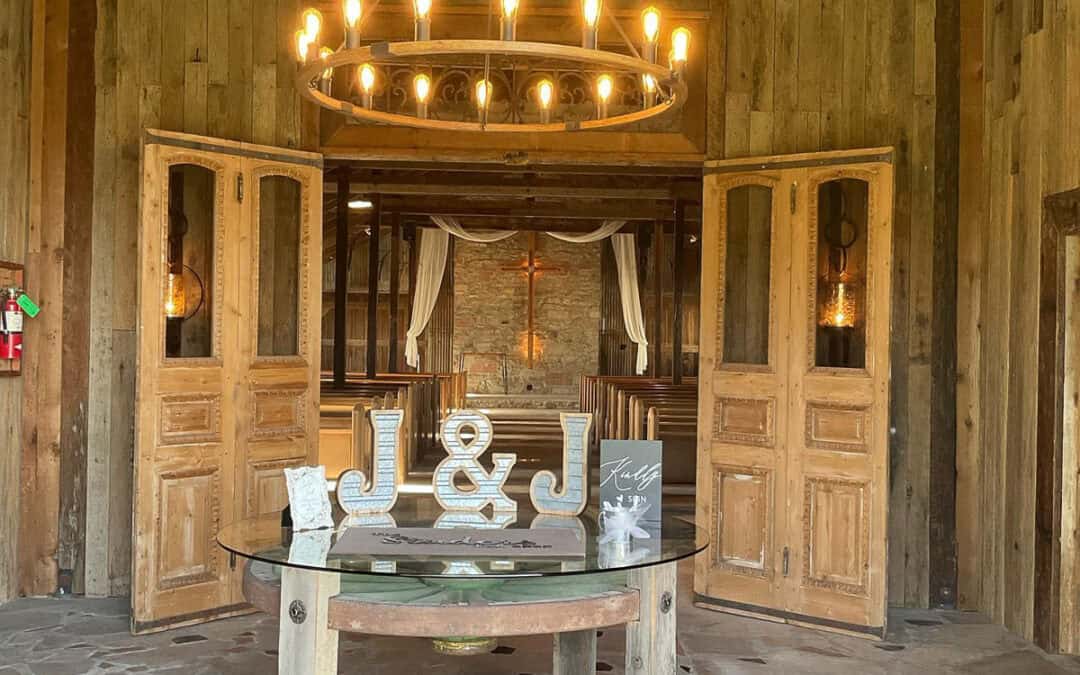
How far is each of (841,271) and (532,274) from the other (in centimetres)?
1724

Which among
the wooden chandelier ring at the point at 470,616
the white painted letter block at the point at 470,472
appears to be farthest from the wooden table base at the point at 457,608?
the white painted letter block at the point at 470,472

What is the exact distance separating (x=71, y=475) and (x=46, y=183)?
66.3 inches

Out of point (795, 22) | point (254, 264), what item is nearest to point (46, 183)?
point (254, 264)

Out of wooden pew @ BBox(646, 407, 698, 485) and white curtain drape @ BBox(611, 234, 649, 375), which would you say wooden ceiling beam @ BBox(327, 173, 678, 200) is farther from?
white curtain drape @ BBox(611, 234, 649, 375)

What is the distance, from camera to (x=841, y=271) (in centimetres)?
593

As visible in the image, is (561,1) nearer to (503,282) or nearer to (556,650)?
(556,650)

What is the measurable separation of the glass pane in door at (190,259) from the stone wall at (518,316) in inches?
683

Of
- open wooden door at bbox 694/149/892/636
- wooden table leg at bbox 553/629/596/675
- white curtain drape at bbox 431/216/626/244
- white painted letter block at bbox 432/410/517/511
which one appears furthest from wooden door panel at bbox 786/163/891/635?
white curtain drape at bbox 431/216/626/244

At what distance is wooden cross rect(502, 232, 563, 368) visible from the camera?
75.4ft

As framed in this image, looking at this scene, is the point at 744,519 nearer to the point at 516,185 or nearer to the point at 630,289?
the point at 516,185

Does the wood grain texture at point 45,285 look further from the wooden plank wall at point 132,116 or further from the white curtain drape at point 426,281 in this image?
the white curtain drape at point 426,281

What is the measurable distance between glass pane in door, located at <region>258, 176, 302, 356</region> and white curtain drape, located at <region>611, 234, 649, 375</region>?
16.0m

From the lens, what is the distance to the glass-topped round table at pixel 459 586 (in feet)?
9.98

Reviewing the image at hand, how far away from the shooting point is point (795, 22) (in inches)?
240
